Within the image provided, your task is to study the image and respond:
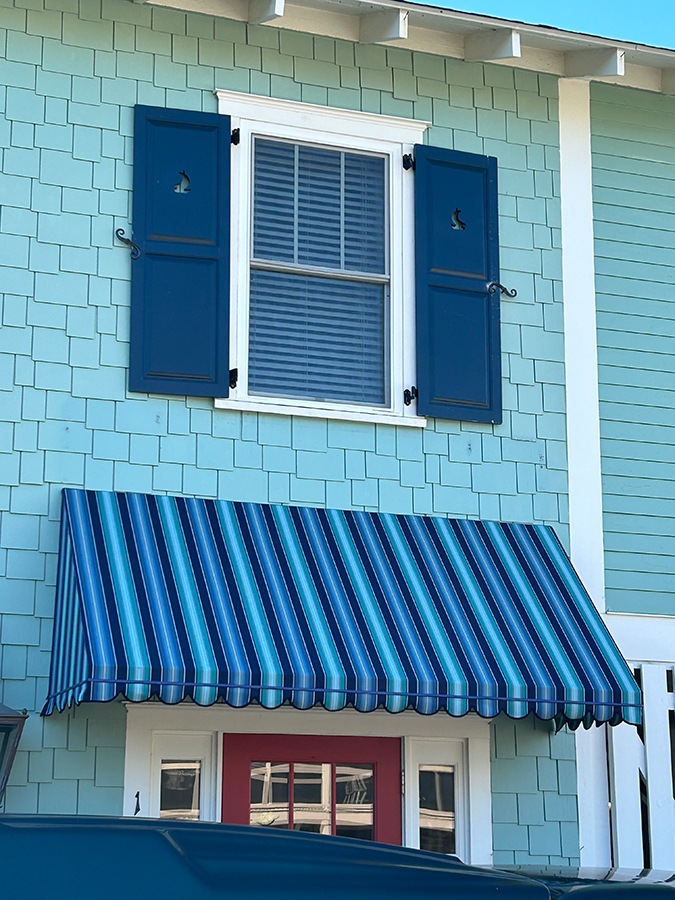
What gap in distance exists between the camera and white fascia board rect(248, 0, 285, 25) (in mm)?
8258

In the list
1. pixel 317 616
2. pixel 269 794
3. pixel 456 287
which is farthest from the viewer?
pixel 456 287

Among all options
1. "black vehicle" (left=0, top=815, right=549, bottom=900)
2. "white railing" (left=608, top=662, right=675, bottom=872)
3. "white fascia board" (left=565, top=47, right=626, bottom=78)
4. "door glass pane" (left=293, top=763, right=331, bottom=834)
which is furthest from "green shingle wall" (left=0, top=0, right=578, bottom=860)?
"black vehicle" (left=0, top=815, right=549, bottom=900)

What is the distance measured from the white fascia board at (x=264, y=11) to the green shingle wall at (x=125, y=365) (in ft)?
0.46

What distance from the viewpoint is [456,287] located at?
344 inches

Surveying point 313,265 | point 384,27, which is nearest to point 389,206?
point 313,265

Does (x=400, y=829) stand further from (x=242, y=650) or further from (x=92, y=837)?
(x=92, y=837)

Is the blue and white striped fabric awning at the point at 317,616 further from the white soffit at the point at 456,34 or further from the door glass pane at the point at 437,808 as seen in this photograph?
the white soffit at the point at 456,34

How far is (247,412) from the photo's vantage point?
8203 millimetres

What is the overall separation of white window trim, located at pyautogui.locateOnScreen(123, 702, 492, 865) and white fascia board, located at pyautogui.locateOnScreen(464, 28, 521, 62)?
420cm

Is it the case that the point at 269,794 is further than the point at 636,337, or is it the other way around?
the point at 636,337

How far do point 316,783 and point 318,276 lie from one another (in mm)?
3101

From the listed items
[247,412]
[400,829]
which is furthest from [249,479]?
[400,829]

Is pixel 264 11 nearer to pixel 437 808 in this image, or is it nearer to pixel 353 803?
pixel 353 803

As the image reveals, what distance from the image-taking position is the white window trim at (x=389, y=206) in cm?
830
